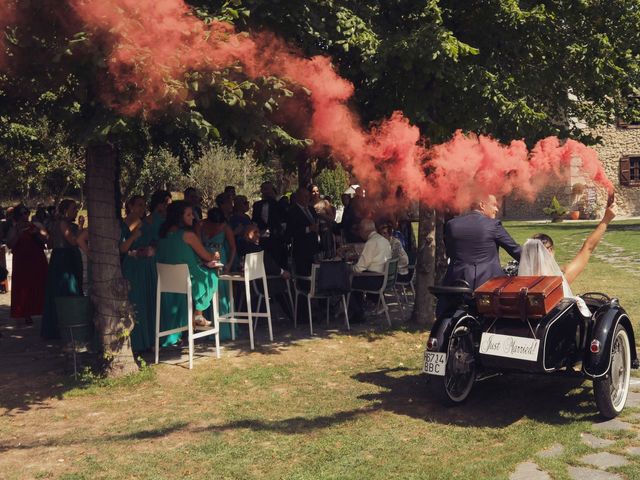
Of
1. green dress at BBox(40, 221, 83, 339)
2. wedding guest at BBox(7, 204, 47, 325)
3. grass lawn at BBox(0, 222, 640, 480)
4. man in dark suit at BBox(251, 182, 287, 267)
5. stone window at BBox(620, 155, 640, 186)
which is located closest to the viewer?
grass lawn at BBox(0, 222, 640, 480)

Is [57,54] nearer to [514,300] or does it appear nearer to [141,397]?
[141,397]

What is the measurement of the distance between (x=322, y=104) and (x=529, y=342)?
3.72 metres

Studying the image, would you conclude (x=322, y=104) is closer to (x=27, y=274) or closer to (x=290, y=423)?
(x=290, y=423)

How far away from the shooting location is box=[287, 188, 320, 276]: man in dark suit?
11031mm

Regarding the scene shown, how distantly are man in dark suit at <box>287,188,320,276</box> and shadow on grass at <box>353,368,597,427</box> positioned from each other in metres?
3.44

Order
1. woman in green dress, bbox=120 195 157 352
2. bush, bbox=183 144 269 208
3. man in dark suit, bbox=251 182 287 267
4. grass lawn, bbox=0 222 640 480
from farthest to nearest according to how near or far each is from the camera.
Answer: bush, bbox=183 144 269 208 < man in dark suit, bbox=251 182 287 267 < woman in green dress, bbox=120 195 157 352 < grass lawn, bbox=0 222 640 480

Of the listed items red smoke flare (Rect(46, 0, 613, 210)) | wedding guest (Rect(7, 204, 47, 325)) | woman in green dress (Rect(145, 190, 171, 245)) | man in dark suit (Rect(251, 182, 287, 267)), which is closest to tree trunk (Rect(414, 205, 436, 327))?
red smoke flare (Rect(46, 0, 613, 210))

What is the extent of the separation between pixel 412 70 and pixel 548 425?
4.70 metres

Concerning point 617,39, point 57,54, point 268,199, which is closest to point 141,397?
point 57,54

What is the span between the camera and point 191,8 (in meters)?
7.02

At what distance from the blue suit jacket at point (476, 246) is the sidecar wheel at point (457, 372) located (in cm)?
59

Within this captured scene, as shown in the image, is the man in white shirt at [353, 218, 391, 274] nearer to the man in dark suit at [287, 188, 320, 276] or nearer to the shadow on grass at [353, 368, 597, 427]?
the man in dark suit at [287, 188, 320, 276]

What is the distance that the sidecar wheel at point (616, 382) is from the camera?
6062mm

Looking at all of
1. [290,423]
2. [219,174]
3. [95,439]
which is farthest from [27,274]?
[219,174]
